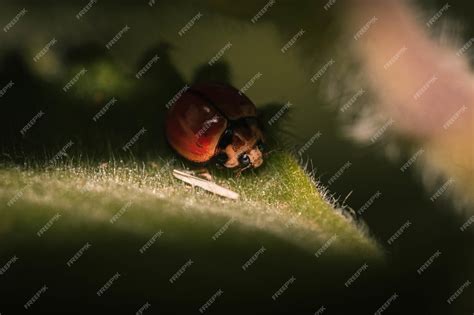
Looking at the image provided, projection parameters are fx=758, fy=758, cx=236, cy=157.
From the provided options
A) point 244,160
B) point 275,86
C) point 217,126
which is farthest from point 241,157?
point 275,86

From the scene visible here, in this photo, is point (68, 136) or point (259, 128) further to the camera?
point (259, 128)

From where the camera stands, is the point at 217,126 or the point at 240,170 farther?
the point at 217,126

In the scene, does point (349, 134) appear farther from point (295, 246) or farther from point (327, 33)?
point (295, 246)

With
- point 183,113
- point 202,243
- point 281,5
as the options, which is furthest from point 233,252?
point 281,5

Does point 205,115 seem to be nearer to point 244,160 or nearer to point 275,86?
point 244,160

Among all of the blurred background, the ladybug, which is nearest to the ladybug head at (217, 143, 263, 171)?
the ladybug

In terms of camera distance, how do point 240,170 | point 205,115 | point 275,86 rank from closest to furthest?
point 240,170 → point 205,115 → point 275,86
